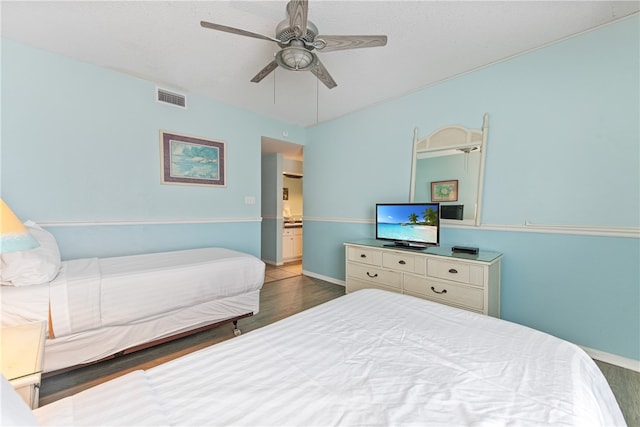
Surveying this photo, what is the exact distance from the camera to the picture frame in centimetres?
284

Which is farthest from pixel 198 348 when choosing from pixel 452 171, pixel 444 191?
pixel 452 171

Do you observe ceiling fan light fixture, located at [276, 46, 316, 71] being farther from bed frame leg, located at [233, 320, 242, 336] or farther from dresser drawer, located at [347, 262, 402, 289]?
bed frame leg, located at [233, 320, 242, 336]

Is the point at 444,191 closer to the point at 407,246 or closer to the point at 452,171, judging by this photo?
the point at 452,171

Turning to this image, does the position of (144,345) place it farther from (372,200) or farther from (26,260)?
(372,200)

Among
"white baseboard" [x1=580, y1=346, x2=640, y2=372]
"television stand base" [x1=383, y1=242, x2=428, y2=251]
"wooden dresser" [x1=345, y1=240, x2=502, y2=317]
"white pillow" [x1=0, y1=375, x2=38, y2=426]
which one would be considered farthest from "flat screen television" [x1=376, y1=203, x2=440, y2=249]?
"white pillow" [x1=0, y1=375, x2=38, y2=426]

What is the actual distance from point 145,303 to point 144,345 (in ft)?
1.28

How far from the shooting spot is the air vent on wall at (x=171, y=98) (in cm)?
300

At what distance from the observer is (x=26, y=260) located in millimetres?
1651

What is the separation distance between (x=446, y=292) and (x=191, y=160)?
3298 millimetres

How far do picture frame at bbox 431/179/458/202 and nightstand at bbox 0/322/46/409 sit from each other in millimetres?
3262

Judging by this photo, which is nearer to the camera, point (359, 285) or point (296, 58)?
point (296, 58)

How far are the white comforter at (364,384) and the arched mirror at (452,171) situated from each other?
177 cm

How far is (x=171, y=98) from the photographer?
3076mm

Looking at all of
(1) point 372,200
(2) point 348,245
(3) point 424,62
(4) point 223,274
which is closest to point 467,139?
(3) point 424,62
